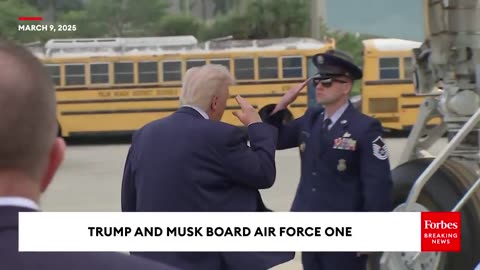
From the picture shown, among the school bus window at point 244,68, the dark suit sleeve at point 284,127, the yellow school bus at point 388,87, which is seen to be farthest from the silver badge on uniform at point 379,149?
the school bus window at point 244,68

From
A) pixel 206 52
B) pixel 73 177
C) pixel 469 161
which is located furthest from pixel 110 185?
pixel 469 161

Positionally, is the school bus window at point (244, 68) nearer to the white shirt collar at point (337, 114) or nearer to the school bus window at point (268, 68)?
the school bus window at point (268, 68)

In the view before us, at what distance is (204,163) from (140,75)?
44.6 feet

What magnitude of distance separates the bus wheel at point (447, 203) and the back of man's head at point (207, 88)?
1247 millimetres

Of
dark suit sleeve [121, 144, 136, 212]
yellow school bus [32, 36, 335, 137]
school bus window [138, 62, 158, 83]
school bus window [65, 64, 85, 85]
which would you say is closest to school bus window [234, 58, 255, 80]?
yellow school bus [32, 36, 335, 137]

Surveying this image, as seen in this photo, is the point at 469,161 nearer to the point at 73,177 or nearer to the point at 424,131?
the point at 424,131

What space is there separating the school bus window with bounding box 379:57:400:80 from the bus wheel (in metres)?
11.7

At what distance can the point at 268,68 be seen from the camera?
615 inches

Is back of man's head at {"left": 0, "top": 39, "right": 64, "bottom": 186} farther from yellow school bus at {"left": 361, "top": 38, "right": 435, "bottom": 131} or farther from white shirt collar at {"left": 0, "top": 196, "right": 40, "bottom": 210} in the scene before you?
yellow school bus at {"left": 361, "top": 38, "right": 435, "bottom": 131}

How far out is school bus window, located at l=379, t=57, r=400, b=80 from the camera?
15241 mm

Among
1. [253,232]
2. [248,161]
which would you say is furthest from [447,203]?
[248,161]

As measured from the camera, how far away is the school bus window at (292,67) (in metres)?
15.4

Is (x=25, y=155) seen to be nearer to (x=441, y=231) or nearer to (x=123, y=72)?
(x=441, y=231)

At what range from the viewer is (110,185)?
402 inches
